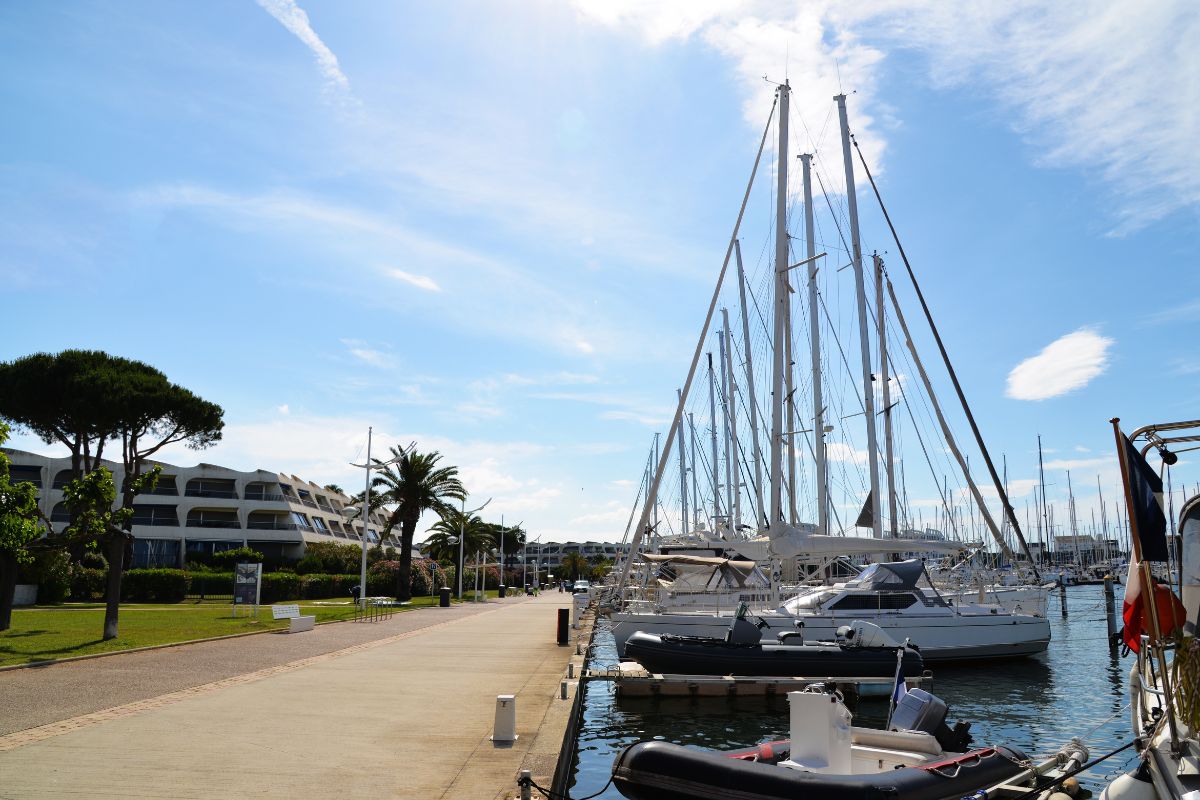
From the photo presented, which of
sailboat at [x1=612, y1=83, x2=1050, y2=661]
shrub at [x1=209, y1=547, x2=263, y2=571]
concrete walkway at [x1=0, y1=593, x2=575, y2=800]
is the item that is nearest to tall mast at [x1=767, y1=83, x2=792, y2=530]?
sailboat at [x1=612, y1=83, x2=1050, y2=661]

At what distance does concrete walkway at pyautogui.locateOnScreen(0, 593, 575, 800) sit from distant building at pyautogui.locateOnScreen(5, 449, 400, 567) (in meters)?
63.2

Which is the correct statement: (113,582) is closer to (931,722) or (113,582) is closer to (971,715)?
(931,722)

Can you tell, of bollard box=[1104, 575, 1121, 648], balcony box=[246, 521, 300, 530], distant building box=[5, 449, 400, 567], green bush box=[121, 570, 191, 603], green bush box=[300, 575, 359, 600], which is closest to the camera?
bollard box=[1104, 575, 1121, 648]

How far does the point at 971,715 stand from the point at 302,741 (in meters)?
13.5

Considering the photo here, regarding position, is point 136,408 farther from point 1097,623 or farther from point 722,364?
point 1097,623

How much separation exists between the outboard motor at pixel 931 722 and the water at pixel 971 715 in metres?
3.18

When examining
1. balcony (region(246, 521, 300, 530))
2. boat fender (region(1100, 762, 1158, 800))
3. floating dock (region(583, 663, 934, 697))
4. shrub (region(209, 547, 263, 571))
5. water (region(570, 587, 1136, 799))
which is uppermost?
balcony (region(246, 521, 300, 530))

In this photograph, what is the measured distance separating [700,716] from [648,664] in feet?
8.30

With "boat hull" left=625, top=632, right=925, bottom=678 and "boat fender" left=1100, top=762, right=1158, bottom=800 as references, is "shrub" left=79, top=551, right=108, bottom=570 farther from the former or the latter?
"boat fender" left=1100, top=762, right=1158, bottom=800

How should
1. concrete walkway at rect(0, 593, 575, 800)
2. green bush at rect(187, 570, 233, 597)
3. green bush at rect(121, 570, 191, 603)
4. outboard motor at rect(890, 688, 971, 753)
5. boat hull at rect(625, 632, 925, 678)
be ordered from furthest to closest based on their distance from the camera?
1. green bush at rect(187, 570, 233, 597)
2. green bush at rect(121, 570, 191, 603)
3. boat hull at rect(625, 632, 925, 678)
4. outboard motor at rect(890, 688, 971, 753)
5. concrete walkway at rect(0, 593, 575, 800)

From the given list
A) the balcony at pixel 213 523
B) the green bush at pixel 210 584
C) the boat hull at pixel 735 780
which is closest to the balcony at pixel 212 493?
the balcony at pixel 213 523

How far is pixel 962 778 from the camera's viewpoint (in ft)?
28.5

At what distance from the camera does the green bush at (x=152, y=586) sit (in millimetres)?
43500

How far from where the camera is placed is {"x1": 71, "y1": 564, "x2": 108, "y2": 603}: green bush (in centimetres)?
4081
